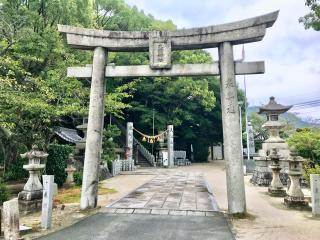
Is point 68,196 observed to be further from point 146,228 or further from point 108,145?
point 108,145

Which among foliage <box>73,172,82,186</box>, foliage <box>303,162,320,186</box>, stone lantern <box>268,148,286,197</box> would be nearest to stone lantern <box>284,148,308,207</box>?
stone lantern <box>268,148,286,197</box>

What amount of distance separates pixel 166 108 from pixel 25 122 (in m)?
21.3

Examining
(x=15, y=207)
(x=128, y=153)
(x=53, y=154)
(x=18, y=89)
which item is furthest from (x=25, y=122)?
(x=128, y=153)

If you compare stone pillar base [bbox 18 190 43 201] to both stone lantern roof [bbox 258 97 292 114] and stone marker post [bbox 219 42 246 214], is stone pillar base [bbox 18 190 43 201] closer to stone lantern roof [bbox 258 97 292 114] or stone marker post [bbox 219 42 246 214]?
stone marker post [bbox 219 42 246 214]

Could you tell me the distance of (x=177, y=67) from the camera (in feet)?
28.3

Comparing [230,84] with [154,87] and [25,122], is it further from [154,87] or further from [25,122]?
[154,87]

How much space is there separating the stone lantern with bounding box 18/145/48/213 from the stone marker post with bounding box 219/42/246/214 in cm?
578

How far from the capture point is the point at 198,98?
30.7 metres

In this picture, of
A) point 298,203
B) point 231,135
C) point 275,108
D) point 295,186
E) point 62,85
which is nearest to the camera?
point 231,135

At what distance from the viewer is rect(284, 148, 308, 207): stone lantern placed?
8.90 meters

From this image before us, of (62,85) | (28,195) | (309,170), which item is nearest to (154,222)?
(28,195)

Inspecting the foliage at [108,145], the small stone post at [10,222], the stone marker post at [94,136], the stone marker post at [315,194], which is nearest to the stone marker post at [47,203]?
the small stone post at [10,222]

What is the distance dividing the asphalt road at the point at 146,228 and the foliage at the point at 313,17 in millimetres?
5407

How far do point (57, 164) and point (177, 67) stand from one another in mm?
8775
